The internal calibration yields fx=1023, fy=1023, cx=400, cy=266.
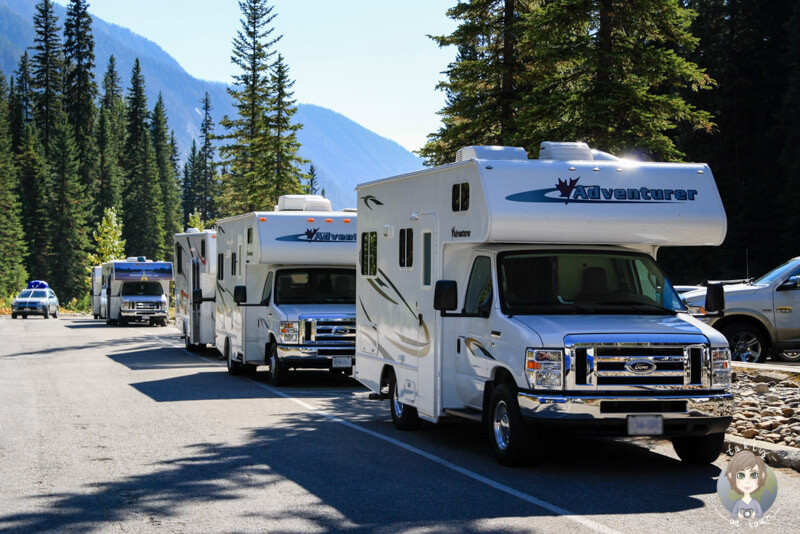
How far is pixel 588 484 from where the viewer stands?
9.09m

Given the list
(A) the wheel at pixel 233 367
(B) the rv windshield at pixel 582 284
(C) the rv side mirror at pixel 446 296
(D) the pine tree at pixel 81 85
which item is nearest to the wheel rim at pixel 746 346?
(B) the rv windshield at pixel 582 284

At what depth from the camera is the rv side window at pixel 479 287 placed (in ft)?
34.6

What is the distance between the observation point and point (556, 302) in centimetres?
1023

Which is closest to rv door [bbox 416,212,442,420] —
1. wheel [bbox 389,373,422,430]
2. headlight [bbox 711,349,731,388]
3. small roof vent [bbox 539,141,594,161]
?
wheel [bbox 389,373,422,430]

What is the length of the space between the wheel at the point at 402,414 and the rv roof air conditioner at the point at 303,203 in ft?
26.0

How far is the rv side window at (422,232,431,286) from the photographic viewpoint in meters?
11.7

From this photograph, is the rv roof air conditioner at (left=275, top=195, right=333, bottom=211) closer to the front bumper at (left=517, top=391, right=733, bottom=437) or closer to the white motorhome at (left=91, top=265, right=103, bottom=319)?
the front bumper at (left=517, top=391, right=733, bottom=437)

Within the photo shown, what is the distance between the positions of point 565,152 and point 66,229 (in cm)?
9842

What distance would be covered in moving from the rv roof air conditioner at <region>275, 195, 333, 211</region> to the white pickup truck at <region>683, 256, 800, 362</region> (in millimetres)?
7851

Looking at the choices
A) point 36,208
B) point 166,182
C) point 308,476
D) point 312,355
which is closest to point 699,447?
point 308,476

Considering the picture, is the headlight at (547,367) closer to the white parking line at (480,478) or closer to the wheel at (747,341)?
the white parking line at (480,478)

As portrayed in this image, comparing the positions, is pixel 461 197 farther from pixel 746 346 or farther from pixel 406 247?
pixel 746 346

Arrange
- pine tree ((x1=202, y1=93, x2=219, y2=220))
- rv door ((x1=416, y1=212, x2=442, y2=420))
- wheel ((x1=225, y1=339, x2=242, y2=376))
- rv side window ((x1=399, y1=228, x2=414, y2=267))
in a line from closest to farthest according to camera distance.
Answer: rv door ((x1=416, y1=212, x2=442, y2=420))
rv side window ((x1=399, y1=228, x2=414, y2=267))
wheel ((x1=225, y1=339, x2=242, y2=376))
pine tree ((x1=202, y1=93, x2=219, y2=220))

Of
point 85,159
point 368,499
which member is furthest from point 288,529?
point 85,159
